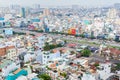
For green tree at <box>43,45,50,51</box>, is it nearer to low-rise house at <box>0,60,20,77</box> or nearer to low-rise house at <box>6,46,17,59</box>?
low-rise house at <box>6,46,17,59</box>

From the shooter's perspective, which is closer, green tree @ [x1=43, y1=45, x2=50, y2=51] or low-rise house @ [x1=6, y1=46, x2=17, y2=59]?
low-rise house @ [x1=6, y1=46, x2=17, y2=59]

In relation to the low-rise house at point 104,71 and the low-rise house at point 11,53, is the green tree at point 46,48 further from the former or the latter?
the low-rise house at point 104,71

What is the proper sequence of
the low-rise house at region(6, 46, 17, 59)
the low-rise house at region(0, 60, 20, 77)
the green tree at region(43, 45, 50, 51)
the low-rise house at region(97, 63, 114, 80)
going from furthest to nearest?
the green tree at region(43, 45, 50, 51), the low-rise house at region(6, 46, 17, 59), the low-rise house at region(0, 60, 20, 77), the low-rise house at region(97, 63, 114, 80)

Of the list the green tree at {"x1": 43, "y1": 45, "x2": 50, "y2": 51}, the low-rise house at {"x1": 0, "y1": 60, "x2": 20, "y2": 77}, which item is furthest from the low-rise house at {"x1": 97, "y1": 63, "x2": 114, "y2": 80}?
the green tree at {"x1": 43, "y1": 45, "x2": 50, "y2": 51}

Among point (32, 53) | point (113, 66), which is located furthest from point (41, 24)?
point (113, 66)

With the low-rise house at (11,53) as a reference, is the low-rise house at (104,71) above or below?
below

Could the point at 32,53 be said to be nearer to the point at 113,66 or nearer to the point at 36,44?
the point at 36,44

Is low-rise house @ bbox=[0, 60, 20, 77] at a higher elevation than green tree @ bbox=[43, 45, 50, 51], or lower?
lower

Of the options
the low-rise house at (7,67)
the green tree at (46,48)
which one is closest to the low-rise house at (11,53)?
the low-rise house at (7,67)

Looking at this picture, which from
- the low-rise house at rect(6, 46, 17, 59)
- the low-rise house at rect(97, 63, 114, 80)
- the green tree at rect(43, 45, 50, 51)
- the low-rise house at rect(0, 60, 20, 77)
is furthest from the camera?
the green tree at rect(43, 45, 50, 51)

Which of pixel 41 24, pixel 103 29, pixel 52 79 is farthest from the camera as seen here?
pixel 41 24

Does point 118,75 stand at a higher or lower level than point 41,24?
lower
